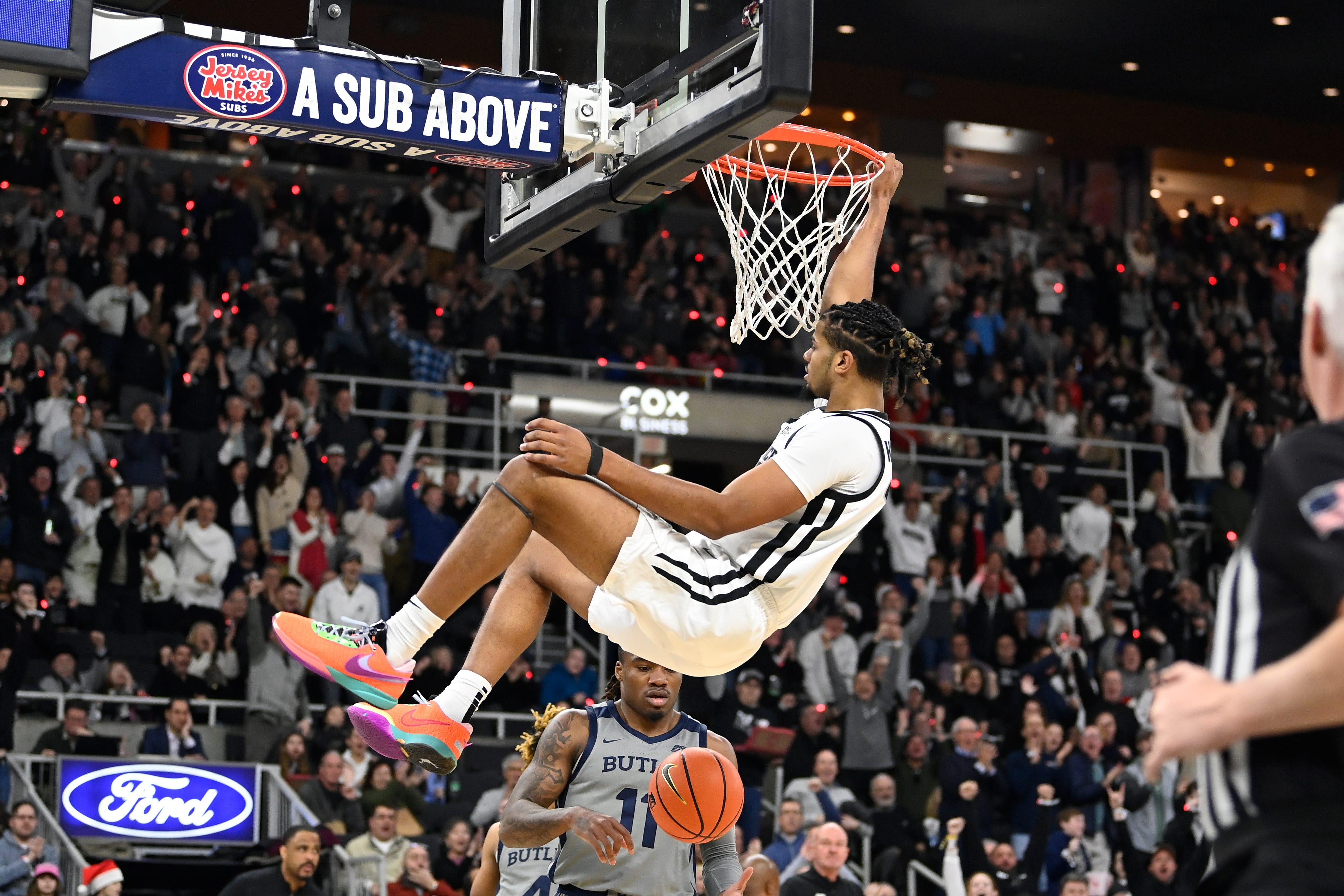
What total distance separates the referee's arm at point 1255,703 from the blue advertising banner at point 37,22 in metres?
4.27

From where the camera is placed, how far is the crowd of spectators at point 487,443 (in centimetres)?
1423

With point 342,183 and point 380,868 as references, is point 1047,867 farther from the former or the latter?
point 342,183

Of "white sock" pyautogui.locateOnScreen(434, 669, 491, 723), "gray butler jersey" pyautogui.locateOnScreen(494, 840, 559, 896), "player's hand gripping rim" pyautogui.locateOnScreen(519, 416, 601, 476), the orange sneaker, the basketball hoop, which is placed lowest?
"gray butler jersey" pyautogui.locateOnScreen(494, 840, 559, 896)

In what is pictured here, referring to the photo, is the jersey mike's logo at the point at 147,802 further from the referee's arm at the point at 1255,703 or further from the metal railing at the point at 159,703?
the referee's arm at the point at 1255,703

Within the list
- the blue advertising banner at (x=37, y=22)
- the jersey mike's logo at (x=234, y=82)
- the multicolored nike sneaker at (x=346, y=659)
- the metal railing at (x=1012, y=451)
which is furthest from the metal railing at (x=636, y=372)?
the blue advertising banner at (x=37, y=22)

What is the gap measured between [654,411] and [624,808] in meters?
12.2

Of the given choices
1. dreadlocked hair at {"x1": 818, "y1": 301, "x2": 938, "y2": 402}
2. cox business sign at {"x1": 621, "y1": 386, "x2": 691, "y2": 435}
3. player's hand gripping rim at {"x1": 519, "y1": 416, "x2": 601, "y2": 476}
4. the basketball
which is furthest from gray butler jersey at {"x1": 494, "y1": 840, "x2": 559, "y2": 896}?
cox business sign at {"x1": 621, "y1": 386, "x2": 691, "y2": 435}

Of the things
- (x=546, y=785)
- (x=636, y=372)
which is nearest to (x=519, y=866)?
(x=546, y=785)

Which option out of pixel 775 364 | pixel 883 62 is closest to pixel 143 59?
pixel 775 364

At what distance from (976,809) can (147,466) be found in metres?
8.05

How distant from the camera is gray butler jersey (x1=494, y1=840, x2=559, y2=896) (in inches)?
301

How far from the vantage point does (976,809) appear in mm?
14250

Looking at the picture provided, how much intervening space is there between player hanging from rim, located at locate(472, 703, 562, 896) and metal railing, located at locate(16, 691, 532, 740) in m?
4.85

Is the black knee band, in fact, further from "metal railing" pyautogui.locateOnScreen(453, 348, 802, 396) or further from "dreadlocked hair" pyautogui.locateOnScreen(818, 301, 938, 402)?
"metal railing" pyautogui.locateOnScreen(453, 348, 802, 396)
